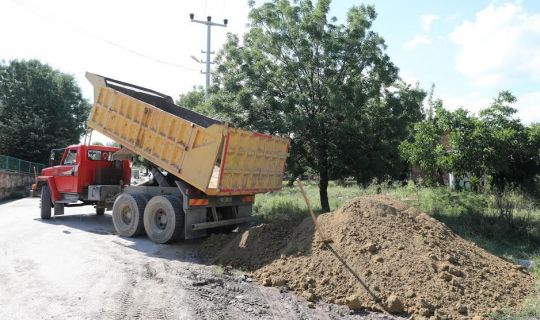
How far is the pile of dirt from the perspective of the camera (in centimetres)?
586

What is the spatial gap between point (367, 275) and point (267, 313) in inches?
64.7

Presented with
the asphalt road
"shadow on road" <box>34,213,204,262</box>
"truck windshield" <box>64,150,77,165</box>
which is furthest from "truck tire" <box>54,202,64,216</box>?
the asphalt road

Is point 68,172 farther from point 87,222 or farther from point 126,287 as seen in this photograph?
point 126,287

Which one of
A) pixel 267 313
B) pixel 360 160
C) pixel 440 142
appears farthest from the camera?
pixel 360 160

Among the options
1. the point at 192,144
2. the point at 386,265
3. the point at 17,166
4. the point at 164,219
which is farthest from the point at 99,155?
the point at 17,166

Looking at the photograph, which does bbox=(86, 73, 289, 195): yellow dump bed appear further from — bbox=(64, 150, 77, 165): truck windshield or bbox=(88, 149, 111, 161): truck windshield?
bbox=(64, 150, 77, 165): truck windshield

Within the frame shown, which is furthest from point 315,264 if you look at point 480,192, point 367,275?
point 480,192

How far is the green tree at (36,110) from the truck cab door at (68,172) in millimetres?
23416

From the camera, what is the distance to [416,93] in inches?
500

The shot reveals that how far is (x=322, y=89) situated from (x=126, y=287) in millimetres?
8164

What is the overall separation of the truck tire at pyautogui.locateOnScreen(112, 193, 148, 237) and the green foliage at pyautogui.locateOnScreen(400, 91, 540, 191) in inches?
261

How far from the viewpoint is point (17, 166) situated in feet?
92.5

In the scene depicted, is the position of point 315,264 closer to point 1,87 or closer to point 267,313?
point 267,313

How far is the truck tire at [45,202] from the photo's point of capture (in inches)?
554
